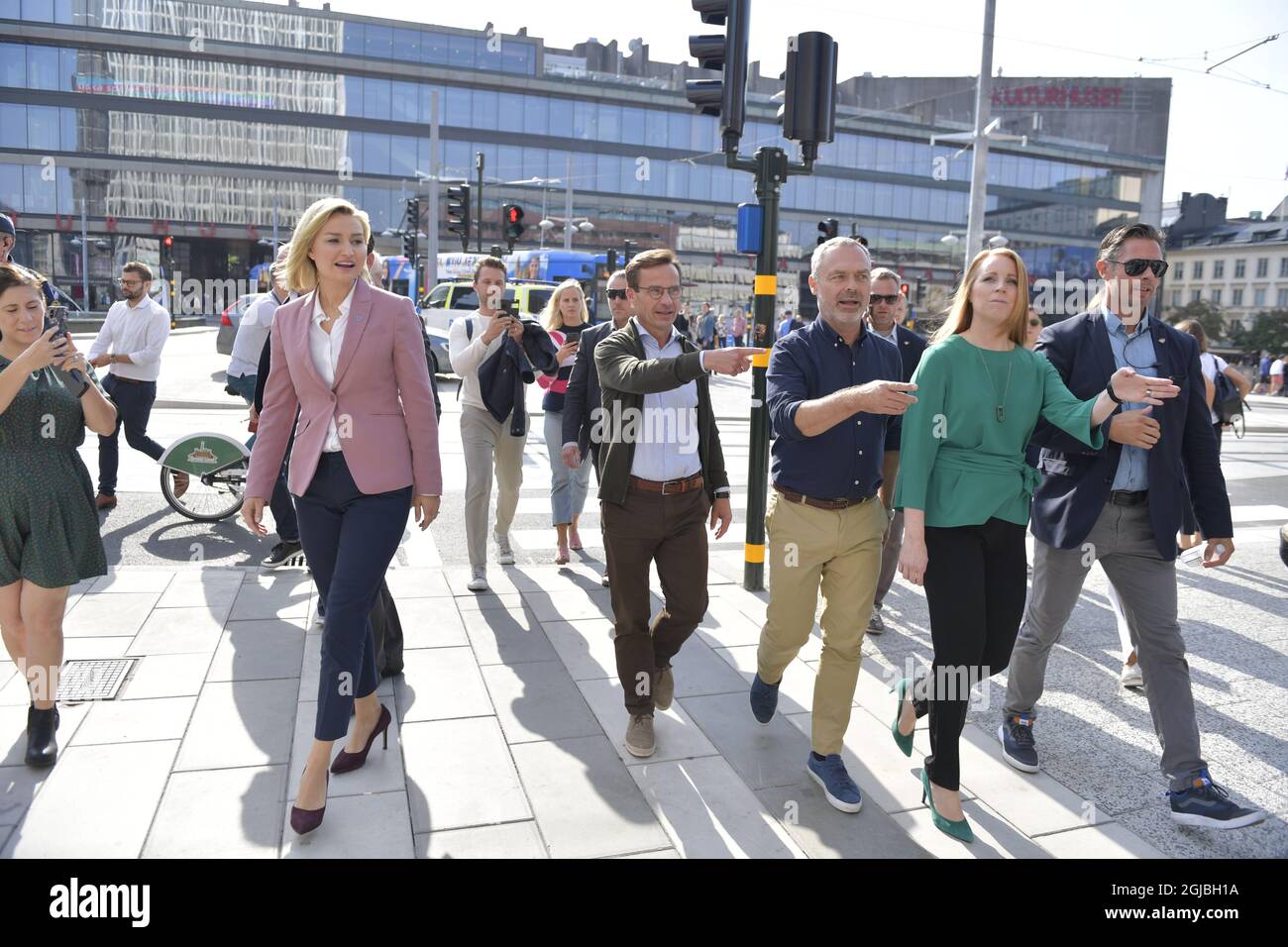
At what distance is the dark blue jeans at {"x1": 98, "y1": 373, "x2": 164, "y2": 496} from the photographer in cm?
786

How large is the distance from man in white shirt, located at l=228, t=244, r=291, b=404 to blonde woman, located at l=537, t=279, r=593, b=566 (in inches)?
69.9

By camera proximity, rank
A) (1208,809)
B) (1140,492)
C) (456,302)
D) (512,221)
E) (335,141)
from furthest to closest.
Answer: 1. (335,141)
2. (456,302)
3. (512,221)
4. (1140,492)
5. (1208,809)

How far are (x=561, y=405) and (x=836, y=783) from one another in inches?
173

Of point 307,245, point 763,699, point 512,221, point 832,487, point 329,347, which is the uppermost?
point 512,221

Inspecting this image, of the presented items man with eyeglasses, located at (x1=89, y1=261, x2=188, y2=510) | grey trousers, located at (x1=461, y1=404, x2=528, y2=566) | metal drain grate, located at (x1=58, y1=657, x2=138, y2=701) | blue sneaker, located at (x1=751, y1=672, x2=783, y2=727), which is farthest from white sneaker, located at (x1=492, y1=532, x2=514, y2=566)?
man with eyeglasses, located at (x1=89, y1=261, x2=188, y2=510)

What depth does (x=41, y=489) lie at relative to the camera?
3.59m

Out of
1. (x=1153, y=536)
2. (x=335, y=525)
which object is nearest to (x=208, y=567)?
(x=335, y=525)

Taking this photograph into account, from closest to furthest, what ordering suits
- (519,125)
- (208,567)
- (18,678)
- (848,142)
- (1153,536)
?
(1153,536), (18,678), (208,567), (519,125), (848,142)

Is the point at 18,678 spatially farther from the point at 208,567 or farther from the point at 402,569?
the point at 402,569

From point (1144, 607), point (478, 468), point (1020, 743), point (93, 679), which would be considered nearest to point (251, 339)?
point (478, 468)

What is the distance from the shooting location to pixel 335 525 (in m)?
3.33

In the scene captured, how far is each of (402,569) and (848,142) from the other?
58.5 meters

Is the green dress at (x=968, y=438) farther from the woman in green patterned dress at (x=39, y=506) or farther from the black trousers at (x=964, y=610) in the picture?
the woman in green patterned dress at (x=39, y=506)

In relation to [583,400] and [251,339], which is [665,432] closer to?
Result: [583,400]
